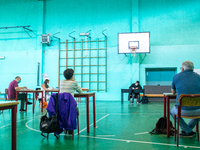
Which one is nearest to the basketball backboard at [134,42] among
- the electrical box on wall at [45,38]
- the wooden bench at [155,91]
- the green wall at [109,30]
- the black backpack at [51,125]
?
the green wall at [109,30]

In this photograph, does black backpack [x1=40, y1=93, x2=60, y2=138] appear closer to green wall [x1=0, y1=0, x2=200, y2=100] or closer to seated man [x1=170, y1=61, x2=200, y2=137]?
seated man [x1=170, y1=61, x2=200, y2=137]

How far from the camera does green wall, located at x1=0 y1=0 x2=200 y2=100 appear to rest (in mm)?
10242

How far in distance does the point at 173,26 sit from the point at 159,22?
0.74m

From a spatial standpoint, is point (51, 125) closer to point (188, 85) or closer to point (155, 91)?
point (188, 85)

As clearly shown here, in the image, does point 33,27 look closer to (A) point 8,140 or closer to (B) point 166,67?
(B) point 166,67

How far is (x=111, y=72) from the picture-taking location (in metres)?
10.7

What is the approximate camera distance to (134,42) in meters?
9.77

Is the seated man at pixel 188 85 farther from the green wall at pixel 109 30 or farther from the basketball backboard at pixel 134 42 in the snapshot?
the green wall at pixel 109 30

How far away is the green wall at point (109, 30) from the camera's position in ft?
33.6

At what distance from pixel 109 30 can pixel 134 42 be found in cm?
181

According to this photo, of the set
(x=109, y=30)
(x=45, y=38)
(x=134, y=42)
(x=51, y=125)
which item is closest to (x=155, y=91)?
(x=134, y=42)

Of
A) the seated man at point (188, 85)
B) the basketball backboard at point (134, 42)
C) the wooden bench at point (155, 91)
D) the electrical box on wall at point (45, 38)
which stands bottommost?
the wooden bench at point (155, 91)

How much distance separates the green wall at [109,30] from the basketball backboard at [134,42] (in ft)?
2.58

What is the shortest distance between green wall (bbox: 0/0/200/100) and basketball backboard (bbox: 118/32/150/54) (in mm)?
788
